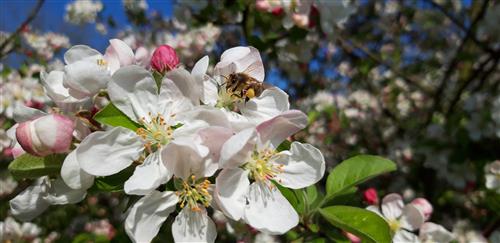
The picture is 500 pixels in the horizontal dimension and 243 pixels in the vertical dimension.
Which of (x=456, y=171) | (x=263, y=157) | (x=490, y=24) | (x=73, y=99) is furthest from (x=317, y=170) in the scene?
(x=490, y=24)

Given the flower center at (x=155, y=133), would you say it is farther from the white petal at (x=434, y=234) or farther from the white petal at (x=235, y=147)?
the white petal at (x=434, y=234)

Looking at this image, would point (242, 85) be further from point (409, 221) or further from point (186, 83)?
point (409, 221)

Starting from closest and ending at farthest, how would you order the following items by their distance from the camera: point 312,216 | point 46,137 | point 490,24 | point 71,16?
point 46,137, point 312,216, point 490,24, point 71,16

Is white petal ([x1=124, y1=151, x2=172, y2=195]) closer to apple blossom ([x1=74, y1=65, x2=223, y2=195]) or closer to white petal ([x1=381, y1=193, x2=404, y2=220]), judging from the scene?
apple blossom ([x1=74, y1=65, x2=223, y2=195])

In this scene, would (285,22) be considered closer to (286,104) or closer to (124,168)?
(286,104)

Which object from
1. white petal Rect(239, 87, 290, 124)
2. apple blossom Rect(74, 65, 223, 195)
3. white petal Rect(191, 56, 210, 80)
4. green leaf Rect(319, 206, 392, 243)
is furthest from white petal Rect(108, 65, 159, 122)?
green leaf Rect(319, 206, 392, 243)

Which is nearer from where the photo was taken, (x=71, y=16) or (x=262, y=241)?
(x=262, y=241)

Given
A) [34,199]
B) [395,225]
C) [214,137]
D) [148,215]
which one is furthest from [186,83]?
[395,225]
